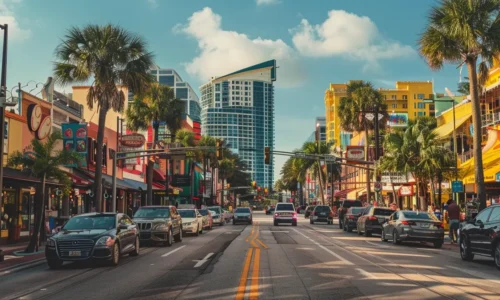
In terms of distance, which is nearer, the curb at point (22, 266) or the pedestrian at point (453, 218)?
the curb at point (22, 266)

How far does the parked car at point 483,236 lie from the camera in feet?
50.7

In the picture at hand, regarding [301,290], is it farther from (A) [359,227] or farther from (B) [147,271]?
(A) [359,227]

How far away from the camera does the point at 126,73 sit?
3000 centimetres

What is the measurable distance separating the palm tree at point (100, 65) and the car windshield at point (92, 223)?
11.6 m

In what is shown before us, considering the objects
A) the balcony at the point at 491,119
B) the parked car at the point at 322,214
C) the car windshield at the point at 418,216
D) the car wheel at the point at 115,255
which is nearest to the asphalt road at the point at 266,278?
the car wheel at the point at 115,255

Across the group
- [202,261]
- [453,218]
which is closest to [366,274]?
[202,261]

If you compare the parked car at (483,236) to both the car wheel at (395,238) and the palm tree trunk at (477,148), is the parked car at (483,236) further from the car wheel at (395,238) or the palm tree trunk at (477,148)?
the palm tree trunk at (477,148)

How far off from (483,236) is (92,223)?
37.6 feet

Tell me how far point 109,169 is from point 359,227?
2090 cm

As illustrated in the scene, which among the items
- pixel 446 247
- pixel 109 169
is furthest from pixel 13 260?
pixel 109 169

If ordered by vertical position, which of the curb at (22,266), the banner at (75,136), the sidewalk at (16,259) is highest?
the banner at (75,136)

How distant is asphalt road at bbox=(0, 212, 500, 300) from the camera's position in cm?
1050

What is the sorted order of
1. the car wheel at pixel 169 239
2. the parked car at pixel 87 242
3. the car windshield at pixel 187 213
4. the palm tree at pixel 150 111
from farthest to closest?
the palm tree at pixel 150 111 → the car windshield at pixel 187 213 → the car wheel at pixel 169 239 → the parked car at pixel 87 242

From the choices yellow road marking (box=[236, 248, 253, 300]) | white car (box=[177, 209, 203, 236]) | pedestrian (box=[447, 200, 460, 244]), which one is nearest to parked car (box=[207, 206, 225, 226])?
white car (box=[177, 209, 203, 236])
